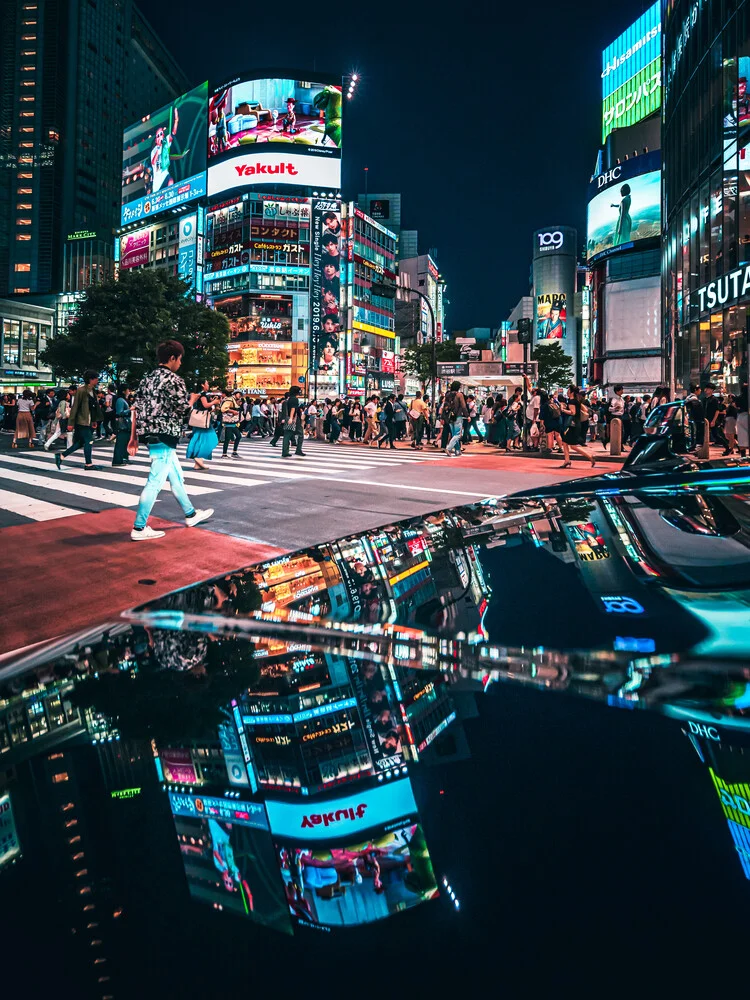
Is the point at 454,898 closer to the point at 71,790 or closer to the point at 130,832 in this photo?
the point at 130,832

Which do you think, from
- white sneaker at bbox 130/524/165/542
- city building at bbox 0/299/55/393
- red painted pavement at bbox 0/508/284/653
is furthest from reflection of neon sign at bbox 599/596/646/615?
city building at bbox 0/299/55/393

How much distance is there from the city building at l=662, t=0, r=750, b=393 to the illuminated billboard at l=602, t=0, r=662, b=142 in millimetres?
41482

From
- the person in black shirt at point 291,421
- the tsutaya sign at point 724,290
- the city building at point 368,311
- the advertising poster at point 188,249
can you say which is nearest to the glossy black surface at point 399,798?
the person in black shirt at point 291,421

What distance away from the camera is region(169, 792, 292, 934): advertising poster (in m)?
0.64

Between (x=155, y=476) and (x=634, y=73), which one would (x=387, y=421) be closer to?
(x=155, y=476)

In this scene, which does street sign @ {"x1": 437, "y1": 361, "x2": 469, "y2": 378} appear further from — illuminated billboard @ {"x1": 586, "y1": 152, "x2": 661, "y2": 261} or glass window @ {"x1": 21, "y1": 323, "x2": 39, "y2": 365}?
glass window @ {"x1": 21, "y1": 323, "x2": 39, "y2": 365}

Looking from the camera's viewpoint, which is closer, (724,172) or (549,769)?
(549,769)

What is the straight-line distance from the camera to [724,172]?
23531mm

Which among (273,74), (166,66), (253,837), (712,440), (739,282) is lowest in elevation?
(253,837)

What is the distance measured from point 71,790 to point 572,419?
14369 millimetres

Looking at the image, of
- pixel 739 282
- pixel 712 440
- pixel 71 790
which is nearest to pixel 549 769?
pixel 71 790

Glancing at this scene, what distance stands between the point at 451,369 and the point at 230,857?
3065 cm

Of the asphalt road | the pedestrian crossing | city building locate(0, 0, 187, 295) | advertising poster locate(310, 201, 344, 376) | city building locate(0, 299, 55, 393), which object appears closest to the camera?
the asphalt road

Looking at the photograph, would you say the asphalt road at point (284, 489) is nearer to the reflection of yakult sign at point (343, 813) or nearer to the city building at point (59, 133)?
the reflection of yakult sign at point (343, 813)
